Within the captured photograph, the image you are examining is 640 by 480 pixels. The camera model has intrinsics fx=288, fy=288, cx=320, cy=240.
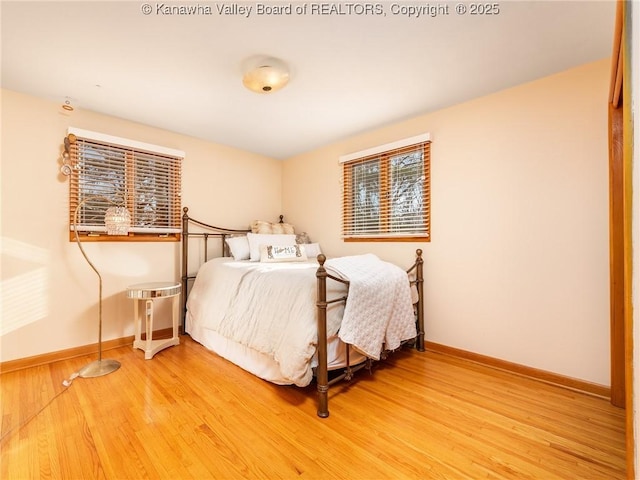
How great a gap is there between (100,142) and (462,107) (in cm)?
331

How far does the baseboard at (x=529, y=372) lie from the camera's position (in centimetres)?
191

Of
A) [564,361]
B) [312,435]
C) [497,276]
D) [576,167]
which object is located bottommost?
[312,435]

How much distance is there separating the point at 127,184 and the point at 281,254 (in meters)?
1.67

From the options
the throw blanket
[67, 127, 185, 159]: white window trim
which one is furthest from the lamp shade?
the throw blanket

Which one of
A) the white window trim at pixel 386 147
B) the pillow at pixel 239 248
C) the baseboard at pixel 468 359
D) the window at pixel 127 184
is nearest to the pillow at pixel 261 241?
the pillow at pixel 239 248

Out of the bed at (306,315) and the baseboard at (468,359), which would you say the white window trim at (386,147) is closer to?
the bed at (306,315)

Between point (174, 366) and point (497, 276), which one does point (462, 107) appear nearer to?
point (497, 276)

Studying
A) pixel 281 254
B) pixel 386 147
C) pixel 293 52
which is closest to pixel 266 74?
pixel 293 52

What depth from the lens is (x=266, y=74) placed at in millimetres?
1943

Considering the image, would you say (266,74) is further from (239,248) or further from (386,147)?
(239,248)

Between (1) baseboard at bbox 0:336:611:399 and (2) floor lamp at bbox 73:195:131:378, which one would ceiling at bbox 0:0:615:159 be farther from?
(1) baseboard at bbox 0:336:611:399

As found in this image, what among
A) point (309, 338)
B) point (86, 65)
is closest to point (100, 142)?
point (86, 65)

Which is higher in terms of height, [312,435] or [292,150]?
[292,150]

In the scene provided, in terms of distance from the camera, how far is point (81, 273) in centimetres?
260
